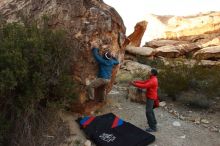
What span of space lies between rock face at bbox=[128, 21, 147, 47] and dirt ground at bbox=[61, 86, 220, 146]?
57.9 feet

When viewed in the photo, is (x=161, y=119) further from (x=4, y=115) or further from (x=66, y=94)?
(x=4, y=115)

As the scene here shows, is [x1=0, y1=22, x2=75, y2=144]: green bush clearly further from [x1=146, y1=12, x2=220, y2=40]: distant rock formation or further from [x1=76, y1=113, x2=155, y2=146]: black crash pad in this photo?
[x1=146, y1=12, x2=220, y2=40]: distant rock formation

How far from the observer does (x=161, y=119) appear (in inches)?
409

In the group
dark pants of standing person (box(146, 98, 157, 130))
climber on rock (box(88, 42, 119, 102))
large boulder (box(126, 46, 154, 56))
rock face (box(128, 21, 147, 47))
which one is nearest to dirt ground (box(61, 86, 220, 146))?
dark pants of standing person (box(146, 98, 157, 130))

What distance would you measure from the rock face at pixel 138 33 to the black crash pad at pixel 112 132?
20179mm

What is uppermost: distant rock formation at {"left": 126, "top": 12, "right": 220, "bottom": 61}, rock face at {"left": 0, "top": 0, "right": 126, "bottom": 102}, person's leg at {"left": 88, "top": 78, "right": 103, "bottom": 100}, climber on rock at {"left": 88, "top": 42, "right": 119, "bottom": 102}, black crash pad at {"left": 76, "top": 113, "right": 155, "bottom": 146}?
rock face at {"left": 0, "top": 0, "right": 126, "bottom": 102}

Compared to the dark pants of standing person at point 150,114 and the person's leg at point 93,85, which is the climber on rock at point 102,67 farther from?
the dark pants of standing person at point 150,114

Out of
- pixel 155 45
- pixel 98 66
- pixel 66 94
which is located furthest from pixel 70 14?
pixel 155 45

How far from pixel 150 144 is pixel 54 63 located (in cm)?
290

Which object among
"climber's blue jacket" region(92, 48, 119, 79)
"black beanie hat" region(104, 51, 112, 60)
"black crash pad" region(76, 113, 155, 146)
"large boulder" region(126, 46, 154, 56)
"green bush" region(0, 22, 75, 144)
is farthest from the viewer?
"large boulder" region(126, 46, 154, 56)

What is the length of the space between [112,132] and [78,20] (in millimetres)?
2986

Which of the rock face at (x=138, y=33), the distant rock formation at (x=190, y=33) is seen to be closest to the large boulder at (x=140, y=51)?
the rock face at (x=138, y=33)

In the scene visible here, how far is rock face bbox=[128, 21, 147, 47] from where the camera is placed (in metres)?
29.5

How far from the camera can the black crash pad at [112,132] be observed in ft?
27.4
